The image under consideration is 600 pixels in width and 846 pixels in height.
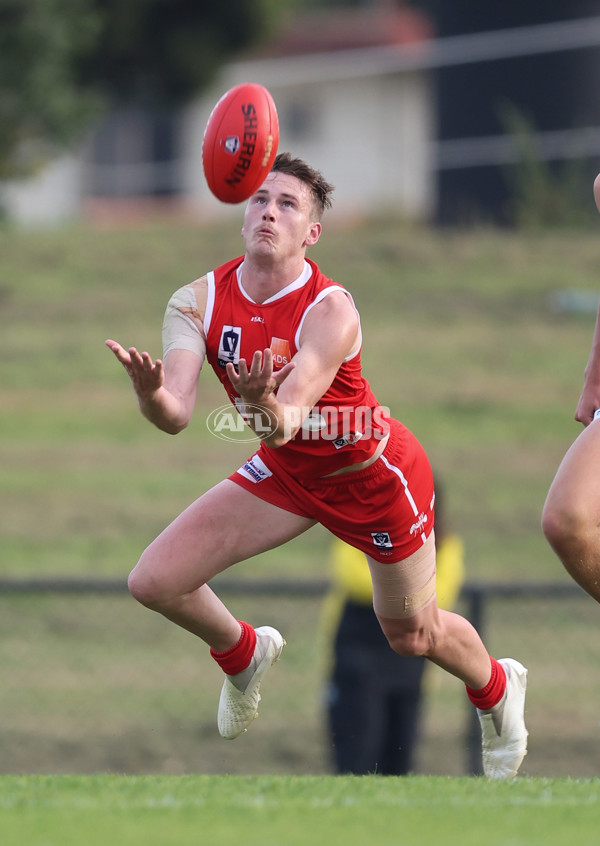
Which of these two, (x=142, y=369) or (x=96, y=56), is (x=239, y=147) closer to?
(x=142, y=369)

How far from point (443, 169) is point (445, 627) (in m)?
19.2

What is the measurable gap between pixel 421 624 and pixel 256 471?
0.98 m

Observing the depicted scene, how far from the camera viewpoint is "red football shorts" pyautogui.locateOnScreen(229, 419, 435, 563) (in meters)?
5.68

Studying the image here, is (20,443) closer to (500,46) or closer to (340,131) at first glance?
(500,46)

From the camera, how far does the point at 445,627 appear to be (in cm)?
594

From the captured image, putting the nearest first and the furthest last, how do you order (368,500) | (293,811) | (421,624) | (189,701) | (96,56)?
(293,811) → (368,500) → (421,624) → (189,701) → (96,56)

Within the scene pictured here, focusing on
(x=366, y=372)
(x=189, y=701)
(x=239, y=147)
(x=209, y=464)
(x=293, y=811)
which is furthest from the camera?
(x=366, y=372)

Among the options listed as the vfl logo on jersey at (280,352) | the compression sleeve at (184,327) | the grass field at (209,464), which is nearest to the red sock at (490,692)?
the vfl logo on jersey at (280,352)

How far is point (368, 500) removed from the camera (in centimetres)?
570

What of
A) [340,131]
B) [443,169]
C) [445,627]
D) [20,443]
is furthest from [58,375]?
[340,131]

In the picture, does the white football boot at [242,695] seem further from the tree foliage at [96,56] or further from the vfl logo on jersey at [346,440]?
the tree foliage at [96,56]

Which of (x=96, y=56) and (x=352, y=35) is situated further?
(x=352, y=35)

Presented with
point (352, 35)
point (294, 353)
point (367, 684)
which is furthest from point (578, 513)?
point (352, 35)

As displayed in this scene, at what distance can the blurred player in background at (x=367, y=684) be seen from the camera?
8.22 m
